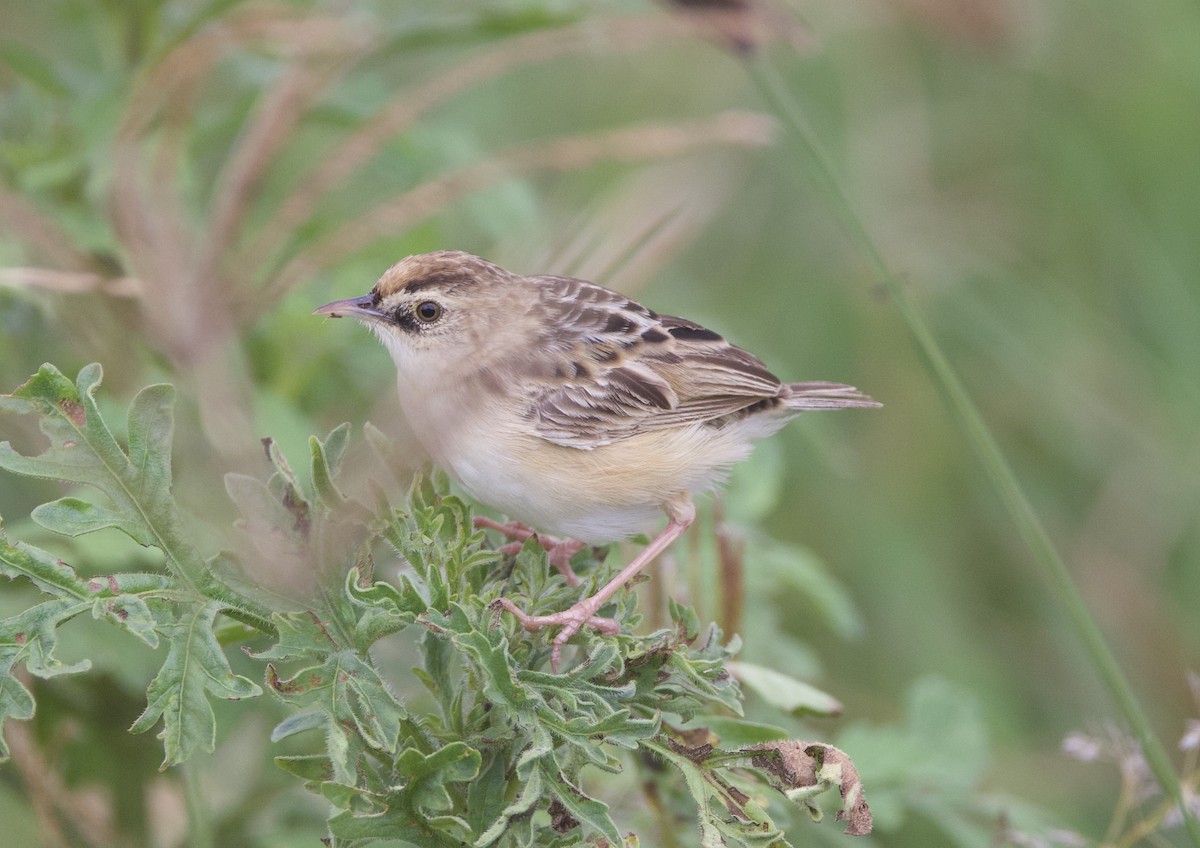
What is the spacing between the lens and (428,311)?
344 centimetres

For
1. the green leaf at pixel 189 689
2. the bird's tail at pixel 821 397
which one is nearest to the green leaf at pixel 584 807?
the green leaf at pixel 189 689

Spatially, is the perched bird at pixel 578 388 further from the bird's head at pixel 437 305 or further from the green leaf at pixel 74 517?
the green leaf at pixel 74 517

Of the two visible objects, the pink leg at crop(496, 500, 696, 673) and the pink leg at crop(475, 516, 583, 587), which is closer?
the pink leg at crop(496, 500, 696, 673)

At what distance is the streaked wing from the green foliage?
105 cm

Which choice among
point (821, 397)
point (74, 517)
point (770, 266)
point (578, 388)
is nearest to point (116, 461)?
point (74, 517)

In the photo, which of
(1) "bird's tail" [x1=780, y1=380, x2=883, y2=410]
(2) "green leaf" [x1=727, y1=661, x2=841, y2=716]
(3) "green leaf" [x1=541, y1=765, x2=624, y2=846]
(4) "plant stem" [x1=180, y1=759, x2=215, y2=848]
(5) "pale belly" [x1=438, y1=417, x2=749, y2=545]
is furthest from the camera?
(1) "bird's tail" [x1=780, y1=380, x2=883, y2=410]

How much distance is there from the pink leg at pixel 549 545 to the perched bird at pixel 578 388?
0.04 feet

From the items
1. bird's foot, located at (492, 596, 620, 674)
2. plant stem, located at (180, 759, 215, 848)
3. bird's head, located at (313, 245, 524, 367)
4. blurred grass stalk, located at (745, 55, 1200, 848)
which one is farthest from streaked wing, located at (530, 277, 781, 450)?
plant stem, located at (180, 759, 215, 848)

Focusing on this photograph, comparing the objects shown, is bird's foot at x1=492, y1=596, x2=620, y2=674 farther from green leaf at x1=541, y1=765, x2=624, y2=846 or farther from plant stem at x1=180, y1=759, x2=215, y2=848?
plant stem at x1=180, y1=759, x2=215, y2=848

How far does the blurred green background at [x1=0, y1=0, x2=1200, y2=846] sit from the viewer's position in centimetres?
341

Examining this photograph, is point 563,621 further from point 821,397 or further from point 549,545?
point 821,397

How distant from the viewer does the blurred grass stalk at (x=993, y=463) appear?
288 cm

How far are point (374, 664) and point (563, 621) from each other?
0.32 meters

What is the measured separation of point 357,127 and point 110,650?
171 centimetres
